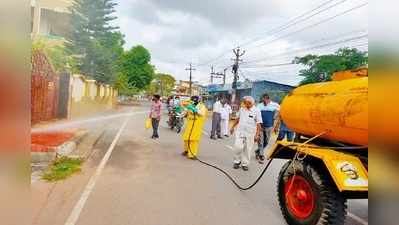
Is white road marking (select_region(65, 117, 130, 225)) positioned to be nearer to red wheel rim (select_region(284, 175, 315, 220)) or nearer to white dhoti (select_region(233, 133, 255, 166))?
red wheel rim (select_region(284, 175, 315, 220))

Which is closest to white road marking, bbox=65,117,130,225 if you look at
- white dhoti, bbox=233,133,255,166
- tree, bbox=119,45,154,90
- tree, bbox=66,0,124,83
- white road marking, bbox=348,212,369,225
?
white dhoti, bbox=233,133,255,166

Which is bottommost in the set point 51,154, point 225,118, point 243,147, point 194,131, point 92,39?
point 51,154

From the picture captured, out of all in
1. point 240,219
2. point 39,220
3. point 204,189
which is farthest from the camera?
point 204,189

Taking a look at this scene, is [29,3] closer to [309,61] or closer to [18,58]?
[18,58]

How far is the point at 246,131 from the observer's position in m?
8.36

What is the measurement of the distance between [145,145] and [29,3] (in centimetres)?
1051

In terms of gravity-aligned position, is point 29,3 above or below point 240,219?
above

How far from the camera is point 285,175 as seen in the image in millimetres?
5039

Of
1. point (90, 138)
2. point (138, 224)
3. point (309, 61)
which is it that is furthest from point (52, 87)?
point (309, 61)

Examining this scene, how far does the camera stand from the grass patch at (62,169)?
6726 millimetres

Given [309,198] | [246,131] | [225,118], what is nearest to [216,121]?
[225,118]

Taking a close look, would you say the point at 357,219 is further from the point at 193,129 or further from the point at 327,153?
the point at 193,129

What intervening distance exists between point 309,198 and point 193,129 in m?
5.53

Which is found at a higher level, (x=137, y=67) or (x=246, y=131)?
(x=137, y=67)
